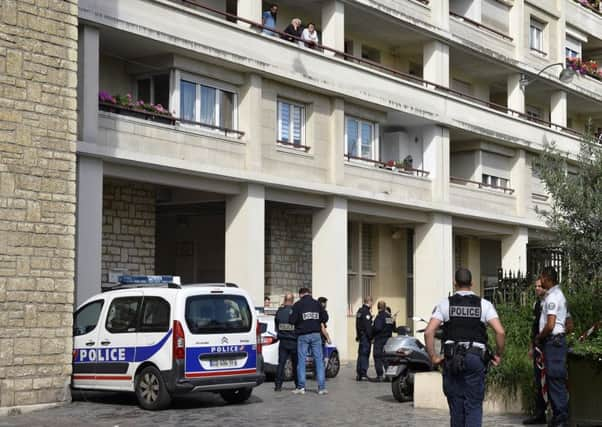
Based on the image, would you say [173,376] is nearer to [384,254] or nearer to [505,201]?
[384,254]

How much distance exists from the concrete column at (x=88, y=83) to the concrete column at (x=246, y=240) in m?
5.15

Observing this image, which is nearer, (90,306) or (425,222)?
(90,306)

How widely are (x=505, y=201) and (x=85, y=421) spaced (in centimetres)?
2460

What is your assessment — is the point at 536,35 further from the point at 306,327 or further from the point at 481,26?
the point at 306,327


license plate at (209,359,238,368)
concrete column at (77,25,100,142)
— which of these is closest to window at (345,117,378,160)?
concrete column at (77,25,100,142)

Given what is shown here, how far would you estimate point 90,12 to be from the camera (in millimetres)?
21625

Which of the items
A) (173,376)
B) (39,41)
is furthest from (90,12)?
(173,376)

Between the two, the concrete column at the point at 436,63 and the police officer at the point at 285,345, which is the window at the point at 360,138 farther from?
the police officer at the point at 285,345

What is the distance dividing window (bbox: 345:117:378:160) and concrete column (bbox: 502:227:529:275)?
324 inches

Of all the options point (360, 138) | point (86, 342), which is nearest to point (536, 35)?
point (360, 138)

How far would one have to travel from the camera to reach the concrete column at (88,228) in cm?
2109

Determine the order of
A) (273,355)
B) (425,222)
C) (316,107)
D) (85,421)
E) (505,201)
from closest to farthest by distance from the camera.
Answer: (85,421) < (273,355) < (316,107) < (425,222) < (505,201)

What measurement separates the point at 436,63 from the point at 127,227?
12987 mm

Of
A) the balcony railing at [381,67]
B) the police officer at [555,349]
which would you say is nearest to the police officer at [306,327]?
the police officer at [555,349]
